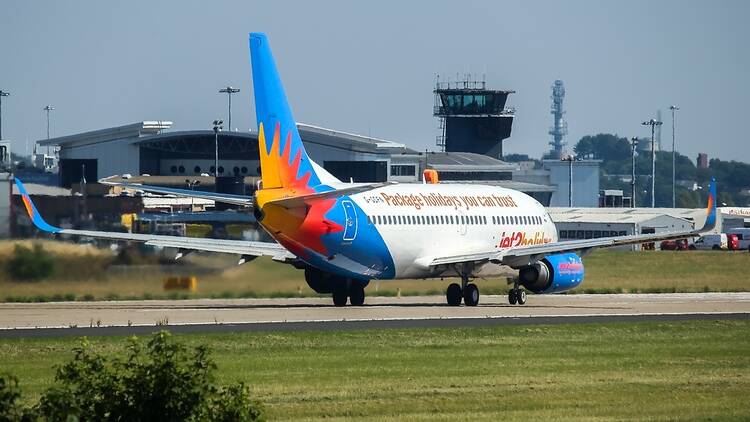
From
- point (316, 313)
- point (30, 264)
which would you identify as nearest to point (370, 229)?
point (316, 313)

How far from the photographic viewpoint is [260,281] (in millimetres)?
50406

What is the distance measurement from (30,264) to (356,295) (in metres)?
11.1

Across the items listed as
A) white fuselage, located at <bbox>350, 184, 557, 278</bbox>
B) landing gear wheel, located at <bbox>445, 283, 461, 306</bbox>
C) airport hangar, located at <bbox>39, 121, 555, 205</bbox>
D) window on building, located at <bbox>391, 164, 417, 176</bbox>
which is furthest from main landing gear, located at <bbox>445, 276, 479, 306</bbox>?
window on building, located at <bbox>391, 164, 417, 176</bbox>

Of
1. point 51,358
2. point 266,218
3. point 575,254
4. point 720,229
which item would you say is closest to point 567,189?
point 720,229

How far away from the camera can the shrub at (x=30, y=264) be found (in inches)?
1860

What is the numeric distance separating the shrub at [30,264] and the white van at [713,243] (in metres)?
89.2

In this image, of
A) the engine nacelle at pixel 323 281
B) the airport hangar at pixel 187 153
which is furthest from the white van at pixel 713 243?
the engine nacelle at pixel 323 281

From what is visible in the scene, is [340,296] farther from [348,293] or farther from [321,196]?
[321,196]

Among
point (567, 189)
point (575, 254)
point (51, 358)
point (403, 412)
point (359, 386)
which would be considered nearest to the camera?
point (403, 412)

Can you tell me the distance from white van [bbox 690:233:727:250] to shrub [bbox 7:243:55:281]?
89232 millimetres

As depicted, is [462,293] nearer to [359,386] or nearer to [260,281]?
[260,281]

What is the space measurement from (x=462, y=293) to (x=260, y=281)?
716 cm

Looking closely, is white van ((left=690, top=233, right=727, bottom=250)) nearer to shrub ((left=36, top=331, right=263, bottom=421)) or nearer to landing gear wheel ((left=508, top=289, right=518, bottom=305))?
landing gear wheel ((left=508, top=289, right=518, bottom=305))

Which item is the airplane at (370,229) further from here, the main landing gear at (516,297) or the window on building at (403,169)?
the window on building at (403,169)
